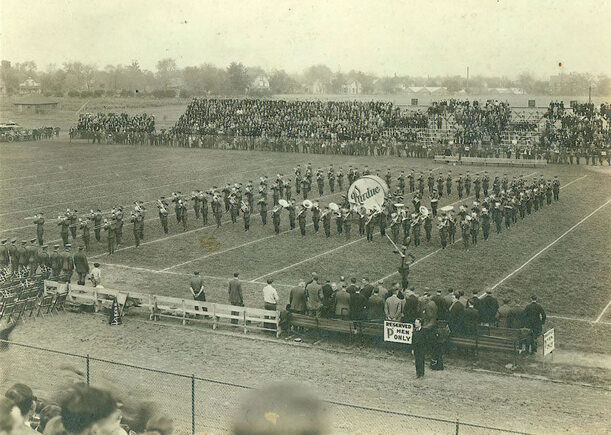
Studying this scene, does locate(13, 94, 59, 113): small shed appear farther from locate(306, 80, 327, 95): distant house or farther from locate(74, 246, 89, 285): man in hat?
locate(74, 246, 89, 285): man in hat

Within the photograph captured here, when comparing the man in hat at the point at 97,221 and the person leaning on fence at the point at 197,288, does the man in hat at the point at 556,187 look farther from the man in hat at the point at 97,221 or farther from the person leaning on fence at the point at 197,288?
the person leaning on fence at the point at 197,288

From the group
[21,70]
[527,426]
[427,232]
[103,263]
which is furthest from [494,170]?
[21,70]

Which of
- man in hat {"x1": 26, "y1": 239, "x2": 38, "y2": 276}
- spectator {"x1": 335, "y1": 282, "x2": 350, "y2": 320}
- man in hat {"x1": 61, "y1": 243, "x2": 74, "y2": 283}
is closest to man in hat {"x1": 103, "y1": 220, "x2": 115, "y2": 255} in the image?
man in hat {"x1": 26, "y1": 239, "x2": 38, "y2": 276}

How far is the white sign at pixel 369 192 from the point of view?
20.9 m

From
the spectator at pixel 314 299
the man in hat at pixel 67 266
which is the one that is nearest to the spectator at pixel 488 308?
the spectator at pixel 314 299

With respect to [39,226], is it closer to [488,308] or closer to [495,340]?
[488,308]

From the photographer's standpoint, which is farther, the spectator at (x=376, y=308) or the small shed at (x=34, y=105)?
the small shed at (x=34, y=105)

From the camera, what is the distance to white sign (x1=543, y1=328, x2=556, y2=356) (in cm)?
1234

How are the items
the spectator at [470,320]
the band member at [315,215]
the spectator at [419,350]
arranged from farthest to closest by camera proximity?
the band member at [315,215] → the spectator at [470,320] → the spectator at [419,350]

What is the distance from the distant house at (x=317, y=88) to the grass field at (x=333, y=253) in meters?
54.9

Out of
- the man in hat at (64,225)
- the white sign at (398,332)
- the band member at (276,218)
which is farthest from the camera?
the band member at (276,218)

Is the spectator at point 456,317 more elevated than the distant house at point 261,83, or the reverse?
the distant house at point 261,83

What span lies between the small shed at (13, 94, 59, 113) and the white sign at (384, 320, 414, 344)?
64.4 meters

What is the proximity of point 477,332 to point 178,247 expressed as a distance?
1126cm
